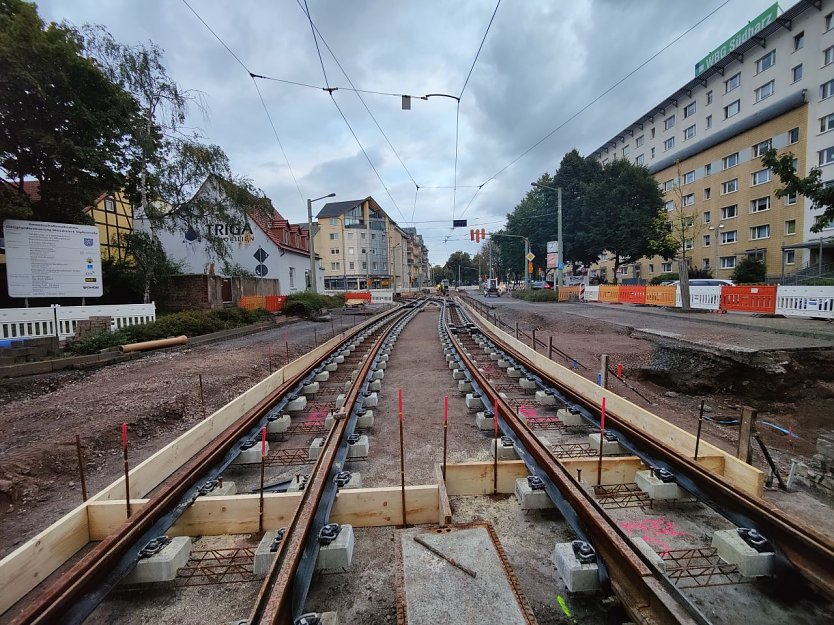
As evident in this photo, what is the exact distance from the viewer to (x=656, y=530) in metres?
2.82

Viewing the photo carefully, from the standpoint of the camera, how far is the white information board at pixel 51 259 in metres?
11.0

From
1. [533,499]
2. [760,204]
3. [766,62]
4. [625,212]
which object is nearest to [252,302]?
[533,499]

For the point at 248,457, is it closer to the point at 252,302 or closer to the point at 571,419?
the point at 571,419

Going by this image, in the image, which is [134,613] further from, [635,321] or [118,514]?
[635,321]

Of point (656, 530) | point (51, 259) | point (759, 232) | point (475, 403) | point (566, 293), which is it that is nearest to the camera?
point (656, 530)

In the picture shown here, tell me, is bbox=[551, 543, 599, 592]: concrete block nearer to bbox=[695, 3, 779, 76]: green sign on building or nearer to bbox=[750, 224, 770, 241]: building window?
bbox=[750, 224, 770, 241]: building window

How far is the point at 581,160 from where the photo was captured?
4372cm

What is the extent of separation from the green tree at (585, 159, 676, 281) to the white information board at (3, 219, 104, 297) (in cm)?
4130

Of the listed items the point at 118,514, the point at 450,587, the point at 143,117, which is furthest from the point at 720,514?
the point at 143,117

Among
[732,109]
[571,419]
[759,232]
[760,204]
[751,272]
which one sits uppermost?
[732,109]

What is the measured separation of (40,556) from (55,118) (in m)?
17.4

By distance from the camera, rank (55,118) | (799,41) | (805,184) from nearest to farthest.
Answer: (805,184) → (55,118) → (799,41)

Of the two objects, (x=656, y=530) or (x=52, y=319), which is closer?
(x=656, y=530)

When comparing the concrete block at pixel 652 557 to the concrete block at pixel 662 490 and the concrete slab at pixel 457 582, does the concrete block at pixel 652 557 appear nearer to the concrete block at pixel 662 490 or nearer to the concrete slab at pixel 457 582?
the concrete slab at pixel 457 582
